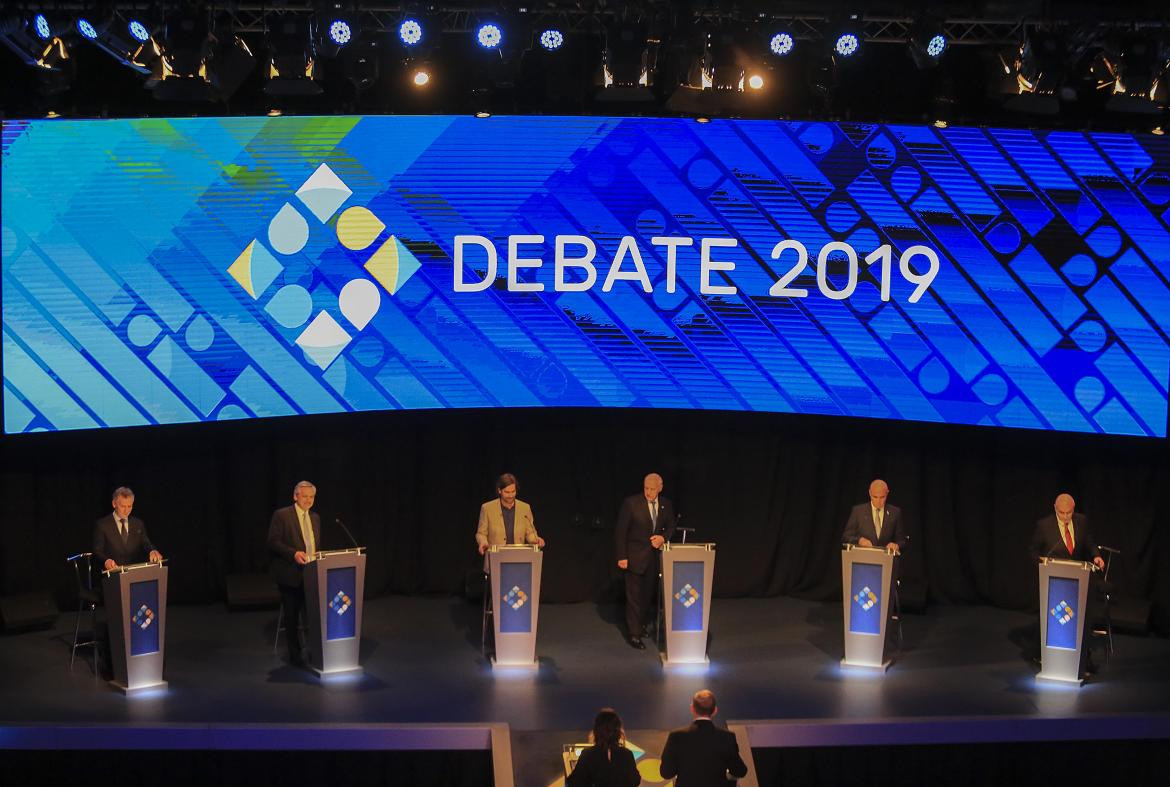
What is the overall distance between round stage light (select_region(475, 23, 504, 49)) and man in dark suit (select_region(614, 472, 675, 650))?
3088 mm

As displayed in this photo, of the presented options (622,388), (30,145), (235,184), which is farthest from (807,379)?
(30,145)

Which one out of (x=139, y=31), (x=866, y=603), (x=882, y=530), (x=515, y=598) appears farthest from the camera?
(x=882, y=530)

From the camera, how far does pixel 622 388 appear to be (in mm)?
10484

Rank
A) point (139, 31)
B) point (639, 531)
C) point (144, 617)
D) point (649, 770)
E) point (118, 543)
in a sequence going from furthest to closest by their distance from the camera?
point (639, 531) < point (118, 543) < point (144, 617) < point (139, 31) < point (649, 770)

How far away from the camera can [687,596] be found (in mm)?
9375

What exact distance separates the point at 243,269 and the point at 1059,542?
5.94 meters

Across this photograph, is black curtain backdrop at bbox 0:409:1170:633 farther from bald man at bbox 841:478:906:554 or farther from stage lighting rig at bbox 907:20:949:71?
stage lighting rig at bbox 907:20:949:71

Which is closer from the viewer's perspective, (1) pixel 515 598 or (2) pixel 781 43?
(2) pixel 781 43

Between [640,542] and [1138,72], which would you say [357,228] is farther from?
[1138,72]

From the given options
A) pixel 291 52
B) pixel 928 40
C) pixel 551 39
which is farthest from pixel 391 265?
pixel 928 40

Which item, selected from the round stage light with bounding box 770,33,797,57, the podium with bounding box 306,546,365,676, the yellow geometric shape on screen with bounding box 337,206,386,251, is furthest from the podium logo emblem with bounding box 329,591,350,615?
the round stage light with bounding box 770,33,797,57

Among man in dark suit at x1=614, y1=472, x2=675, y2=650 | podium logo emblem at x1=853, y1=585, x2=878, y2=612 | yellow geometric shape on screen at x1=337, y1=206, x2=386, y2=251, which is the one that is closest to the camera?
podium logo emblem at x1=853, y1=585, x2=878, y2=612

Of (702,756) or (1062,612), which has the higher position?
(1062,612)

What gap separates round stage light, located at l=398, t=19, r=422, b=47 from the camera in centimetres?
891
